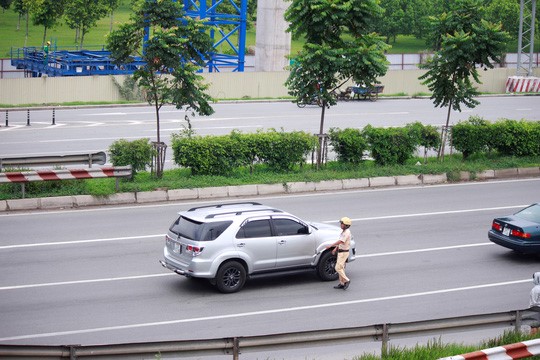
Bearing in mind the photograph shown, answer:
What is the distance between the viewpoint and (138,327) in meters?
14.2

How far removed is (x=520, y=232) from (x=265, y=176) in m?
9.03

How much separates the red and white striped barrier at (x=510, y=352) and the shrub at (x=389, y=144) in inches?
622

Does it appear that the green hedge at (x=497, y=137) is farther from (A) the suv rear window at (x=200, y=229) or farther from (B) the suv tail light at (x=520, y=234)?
(A) the suv rear window at (x=200, y=229)

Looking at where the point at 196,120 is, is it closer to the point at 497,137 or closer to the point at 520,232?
the point at 497,137

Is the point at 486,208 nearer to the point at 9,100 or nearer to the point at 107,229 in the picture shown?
the point at 107,229

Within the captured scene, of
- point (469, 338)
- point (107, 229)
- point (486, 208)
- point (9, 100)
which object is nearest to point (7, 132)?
point (9, 100)

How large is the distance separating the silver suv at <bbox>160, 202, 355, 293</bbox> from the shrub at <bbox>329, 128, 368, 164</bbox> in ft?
32.4

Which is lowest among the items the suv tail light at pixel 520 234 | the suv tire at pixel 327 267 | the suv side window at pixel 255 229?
the suv tire at pixel 327 267

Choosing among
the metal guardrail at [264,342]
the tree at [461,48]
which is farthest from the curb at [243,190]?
the metal guardrail at [264,342]

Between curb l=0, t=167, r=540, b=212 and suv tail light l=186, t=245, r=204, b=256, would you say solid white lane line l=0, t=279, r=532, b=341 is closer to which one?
suv tail light l=186, t=245, r=204, b=256

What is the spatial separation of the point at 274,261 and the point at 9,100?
1278 inches

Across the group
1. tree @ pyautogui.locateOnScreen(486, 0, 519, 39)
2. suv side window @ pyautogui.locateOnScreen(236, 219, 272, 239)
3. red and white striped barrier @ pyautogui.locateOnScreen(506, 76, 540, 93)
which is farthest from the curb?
tree @ pyautogui.locateOnScreen(486, 0, 519, 39)

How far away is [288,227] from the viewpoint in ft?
54.9

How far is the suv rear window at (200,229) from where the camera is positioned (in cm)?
1575
